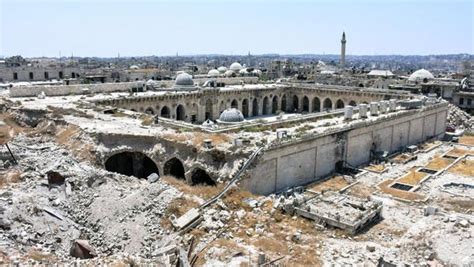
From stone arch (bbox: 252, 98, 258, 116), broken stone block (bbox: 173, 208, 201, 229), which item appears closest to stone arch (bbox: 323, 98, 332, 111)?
stone arch (bbox: 252, 98, 258, 116)

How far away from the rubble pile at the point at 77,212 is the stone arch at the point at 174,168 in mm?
3834

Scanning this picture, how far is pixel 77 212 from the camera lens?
79.7ft

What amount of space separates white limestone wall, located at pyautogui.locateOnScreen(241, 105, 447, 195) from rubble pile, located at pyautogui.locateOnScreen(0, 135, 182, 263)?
21.7 feet

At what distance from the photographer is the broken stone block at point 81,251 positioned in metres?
20.0

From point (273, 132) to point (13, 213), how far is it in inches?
750

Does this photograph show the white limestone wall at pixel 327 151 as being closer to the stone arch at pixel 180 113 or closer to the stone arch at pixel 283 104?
the stone arch at pixel 180 113

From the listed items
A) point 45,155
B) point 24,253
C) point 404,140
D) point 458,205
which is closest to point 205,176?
point 45,155

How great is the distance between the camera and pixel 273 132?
112 ft

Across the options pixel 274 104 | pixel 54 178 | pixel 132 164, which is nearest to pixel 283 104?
pixel 274 104

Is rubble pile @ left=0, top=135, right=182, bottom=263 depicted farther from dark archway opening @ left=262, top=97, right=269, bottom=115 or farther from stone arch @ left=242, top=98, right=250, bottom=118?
dark archway opening @ left=262, top=97, right=269, bottom=115

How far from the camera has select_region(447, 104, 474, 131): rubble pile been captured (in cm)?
6254

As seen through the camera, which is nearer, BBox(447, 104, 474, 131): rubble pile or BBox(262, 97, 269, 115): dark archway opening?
BBox(447, 104, 474, 131): rubble pile

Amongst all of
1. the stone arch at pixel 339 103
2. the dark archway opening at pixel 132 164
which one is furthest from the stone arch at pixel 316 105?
the dark archway opening at pixel 132 164

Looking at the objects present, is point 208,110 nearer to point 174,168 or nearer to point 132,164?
point 132,164
